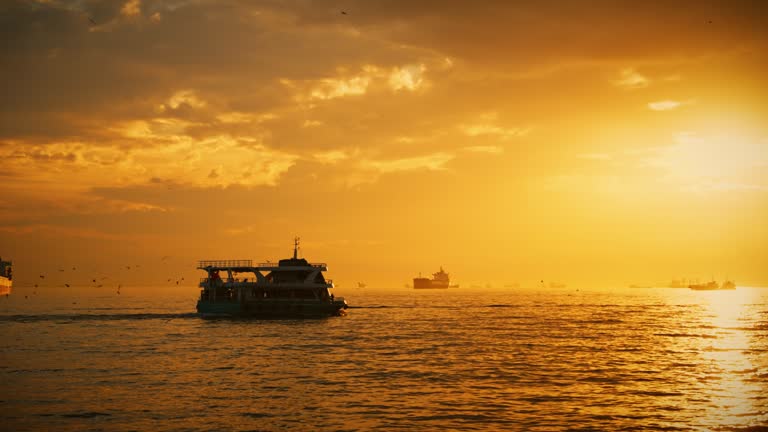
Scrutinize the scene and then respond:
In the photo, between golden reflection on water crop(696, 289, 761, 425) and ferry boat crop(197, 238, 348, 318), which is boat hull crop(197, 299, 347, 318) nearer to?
ferry boat crop(197, 238, 348, 318)

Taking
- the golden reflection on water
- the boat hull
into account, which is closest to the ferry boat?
the boat hull

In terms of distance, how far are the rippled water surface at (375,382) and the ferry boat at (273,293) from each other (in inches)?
875

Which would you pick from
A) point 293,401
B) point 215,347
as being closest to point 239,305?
point 215,347

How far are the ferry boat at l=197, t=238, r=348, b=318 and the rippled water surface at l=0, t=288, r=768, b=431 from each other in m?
22.2

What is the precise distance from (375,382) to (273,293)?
2398 inches

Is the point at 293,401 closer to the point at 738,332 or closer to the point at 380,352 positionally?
the point at 380,352

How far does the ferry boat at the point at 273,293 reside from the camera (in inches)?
3802

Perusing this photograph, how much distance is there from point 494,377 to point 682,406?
12.3m

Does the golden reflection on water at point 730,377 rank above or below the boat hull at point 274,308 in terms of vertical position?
below

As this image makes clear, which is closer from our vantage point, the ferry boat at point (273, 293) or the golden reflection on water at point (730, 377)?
the golden reflection on water at point (730, 377)

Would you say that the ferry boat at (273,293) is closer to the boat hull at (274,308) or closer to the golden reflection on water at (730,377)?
the boat hull at (274,308)

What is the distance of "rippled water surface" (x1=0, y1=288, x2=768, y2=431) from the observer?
29.6 m

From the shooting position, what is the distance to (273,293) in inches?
3895

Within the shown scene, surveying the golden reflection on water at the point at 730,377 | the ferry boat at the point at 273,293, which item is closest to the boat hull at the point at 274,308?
the ferry boat at the point at 273,293
